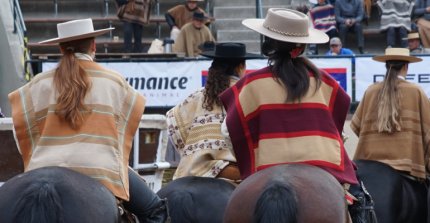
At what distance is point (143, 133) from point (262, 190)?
373 cm

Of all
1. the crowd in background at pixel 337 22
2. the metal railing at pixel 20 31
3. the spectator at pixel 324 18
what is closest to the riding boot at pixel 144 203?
the metal railing at pixel 20 31

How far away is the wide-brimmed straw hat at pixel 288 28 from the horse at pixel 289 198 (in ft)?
3.26

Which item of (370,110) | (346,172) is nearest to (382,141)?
(370,110)

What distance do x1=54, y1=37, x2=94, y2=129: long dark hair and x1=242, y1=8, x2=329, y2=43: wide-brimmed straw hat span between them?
1164mm

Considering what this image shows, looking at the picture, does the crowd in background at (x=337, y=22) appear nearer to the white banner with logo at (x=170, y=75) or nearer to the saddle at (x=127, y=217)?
the white banner with logo at (x=170, y=75)

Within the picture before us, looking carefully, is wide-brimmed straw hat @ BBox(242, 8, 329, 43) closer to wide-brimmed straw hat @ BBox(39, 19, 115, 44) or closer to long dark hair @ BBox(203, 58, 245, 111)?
wide-brimmed straw hat @ BBox(39, 19, 115, 44)

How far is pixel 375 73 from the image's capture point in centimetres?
1755

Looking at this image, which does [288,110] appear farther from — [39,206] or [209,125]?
[209,125]

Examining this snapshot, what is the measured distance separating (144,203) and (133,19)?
43.5 ft

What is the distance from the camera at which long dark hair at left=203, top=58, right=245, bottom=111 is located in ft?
29.6

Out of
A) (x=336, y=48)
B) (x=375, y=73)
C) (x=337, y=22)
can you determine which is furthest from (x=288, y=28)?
(x=337, y=22)

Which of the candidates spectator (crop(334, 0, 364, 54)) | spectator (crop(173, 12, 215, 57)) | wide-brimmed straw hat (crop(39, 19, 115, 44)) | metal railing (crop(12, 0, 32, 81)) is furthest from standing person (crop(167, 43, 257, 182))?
spectator (crop(334, 0, 364, 54))

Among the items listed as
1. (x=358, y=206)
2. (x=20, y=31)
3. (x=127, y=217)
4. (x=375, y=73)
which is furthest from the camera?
(x=20, y=31)

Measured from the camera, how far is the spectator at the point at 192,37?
65.6 feet
